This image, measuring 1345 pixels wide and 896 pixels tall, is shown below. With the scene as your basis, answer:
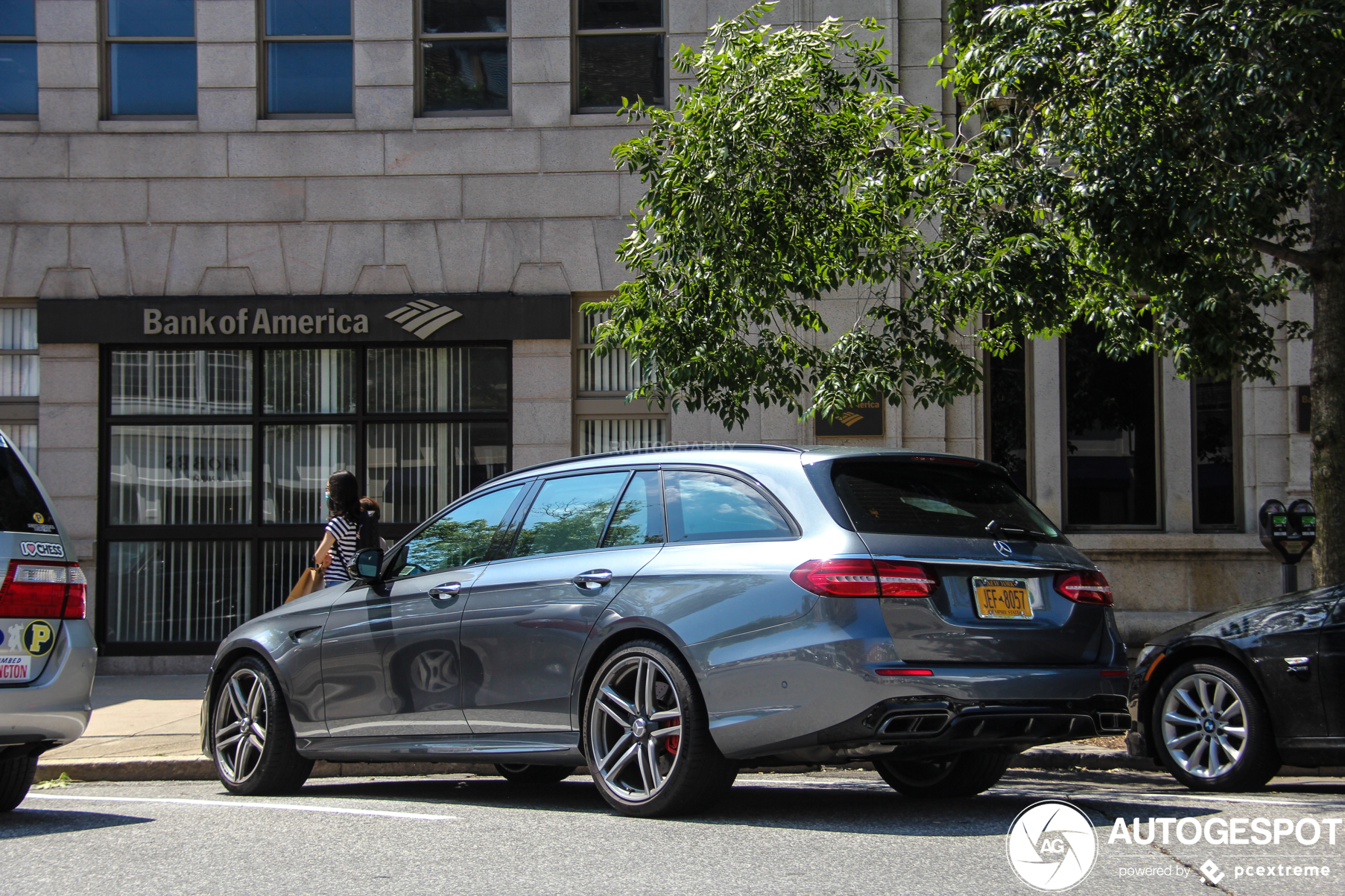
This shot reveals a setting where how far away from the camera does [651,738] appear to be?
5.79m

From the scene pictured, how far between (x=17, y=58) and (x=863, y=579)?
12.5 m

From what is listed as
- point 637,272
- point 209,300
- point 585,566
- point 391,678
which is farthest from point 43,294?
point 585,566

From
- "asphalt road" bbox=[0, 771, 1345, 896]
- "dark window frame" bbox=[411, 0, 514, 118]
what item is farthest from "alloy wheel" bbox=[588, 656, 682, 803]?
"dark window frame" bbox=[411, 0, 514, 118]

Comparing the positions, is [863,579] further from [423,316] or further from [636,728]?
[423,316]

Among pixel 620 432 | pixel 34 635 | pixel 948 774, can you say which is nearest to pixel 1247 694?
pixel 948 774

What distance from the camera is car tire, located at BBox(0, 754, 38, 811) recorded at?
21.0ft

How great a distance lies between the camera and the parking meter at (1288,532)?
11.6 metres

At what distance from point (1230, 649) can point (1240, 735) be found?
1.40ft

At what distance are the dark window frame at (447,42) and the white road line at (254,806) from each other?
27.5ft

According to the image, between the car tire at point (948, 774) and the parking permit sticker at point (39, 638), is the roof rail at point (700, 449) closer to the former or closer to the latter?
the car tire at point (948, 774)

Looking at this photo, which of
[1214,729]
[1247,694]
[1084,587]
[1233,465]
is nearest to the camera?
[1084,587]

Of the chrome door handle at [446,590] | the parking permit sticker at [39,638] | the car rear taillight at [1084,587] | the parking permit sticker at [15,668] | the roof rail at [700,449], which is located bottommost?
the parking permit sticker at [15,668]

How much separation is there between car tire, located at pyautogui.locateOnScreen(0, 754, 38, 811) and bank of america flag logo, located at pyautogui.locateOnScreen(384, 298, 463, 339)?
7770mm

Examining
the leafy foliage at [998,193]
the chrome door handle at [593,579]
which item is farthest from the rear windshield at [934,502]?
the leafy foliage at [998,193]
